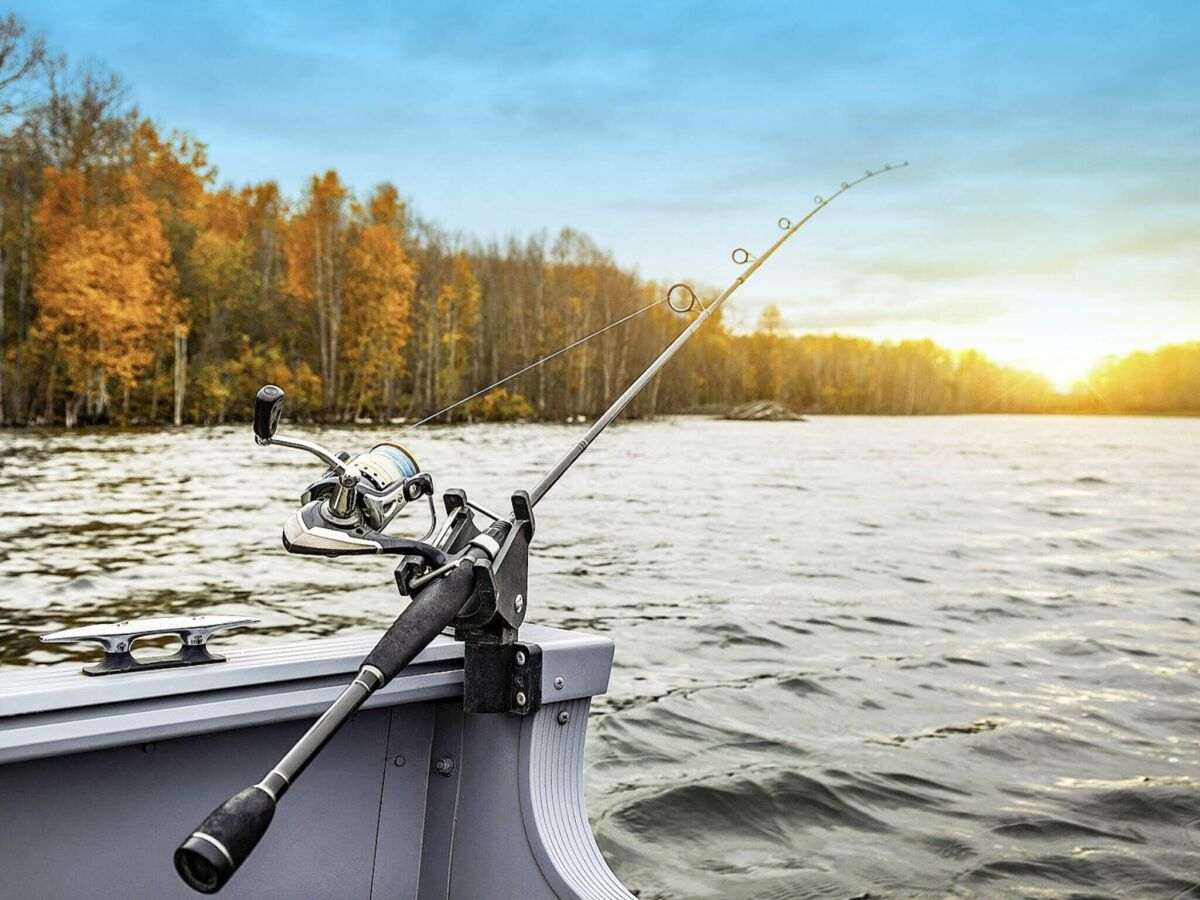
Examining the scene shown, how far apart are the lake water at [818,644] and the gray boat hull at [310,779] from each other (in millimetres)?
1760

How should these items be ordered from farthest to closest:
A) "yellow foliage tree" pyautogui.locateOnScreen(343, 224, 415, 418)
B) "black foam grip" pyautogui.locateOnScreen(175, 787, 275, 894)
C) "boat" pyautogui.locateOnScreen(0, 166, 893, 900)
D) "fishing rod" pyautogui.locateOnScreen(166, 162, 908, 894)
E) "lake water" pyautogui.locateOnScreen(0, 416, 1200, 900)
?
"yellow foliage tree" pyautogui.locateOnScreen(343, 224, 415, 418), "lake water" pyautogui.locateOnScreen(0, 416, 1200, 900), "fishing rod" pyautogui.locateOnScreen(166, 162, 908, 894), "boat" pyautogui.locateOnScreen(0, 166, 893, 900), "black foam grip" pyautogui.locateOnScreen(175, 787, 275, 894)

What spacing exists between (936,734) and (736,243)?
3406 mm

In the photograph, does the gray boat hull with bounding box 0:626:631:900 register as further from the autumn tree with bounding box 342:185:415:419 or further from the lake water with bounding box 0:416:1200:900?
the autumn tree with bounding box 342:185:415:419

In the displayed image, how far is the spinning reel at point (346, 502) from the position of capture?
75.2 inches

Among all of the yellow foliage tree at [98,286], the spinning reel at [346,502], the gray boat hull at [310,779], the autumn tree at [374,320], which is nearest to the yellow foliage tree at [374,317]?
the autumn tree at [374,320]

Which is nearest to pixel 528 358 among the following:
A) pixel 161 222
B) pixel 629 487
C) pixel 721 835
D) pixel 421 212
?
pixel 421 212

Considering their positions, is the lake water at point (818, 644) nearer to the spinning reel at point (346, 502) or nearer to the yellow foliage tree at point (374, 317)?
the spinning reel at point (346, 502)

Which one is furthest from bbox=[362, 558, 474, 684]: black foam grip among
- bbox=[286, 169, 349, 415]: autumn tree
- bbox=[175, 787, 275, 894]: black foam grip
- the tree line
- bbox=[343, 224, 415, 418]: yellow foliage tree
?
bbox=[286, 169, 349, 415]: autumn tree

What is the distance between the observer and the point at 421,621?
1875 millimetres

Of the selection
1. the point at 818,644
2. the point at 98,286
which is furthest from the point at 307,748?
the point at 98,286

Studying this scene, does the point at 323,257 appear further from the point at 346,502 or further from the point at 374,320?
the point at 346,502

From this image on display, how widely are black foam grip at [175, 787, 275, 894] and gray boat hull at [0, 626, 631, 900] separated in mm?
379

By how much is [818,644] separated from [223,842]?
6379 millimetres

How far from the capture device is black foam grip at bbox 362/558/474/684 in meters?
1.80
